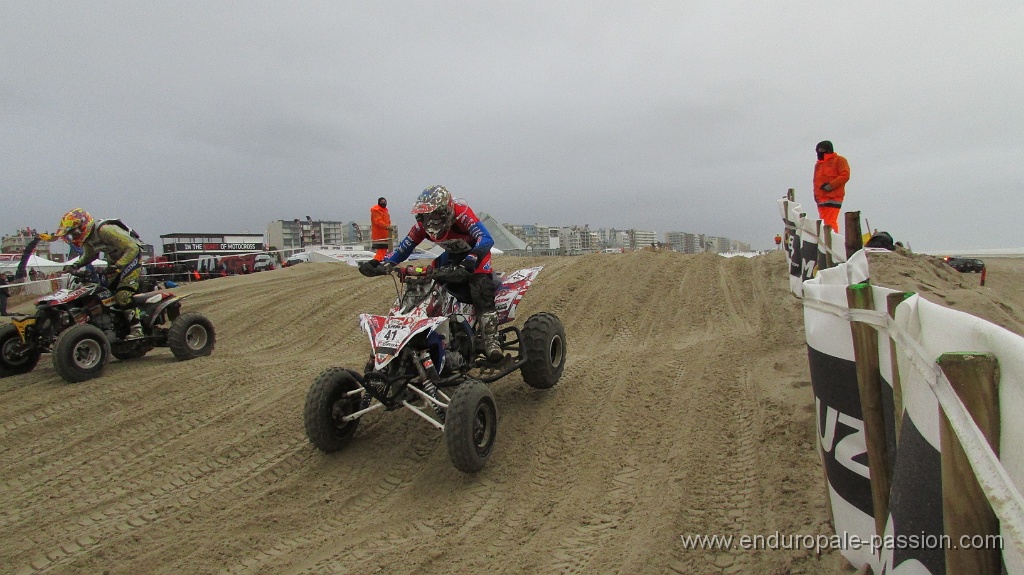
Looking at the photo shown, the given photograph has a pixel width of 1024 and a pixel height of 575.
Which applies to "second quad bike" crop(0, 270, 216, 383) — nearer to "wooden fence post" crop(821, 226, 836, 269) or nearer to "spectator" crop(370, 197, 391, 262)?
"spectator" crop(370, 197, 391, 262)

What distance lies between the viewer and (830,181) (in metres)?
7.98

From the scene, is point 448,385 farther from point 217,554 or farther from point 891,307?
point 891,307

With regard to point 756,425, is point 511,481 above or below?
below

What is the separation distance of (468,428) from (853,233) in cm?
245

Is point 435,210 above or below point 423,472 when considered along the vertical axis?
above

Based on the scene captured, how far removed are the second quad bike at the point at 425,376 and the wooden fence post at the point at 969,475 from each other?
109 inches

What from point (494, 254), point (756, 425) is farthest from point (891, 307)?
point (494, 254)

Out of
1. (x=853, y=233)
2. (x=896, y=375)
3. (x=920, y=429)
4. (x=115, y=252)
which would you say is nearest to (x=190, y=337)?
(x=115, y=252)

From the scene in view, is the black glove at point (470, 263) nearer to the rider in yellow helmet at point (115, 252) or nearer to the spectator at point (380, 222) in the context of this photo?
the rider in yellow helmet at point (115, 252)

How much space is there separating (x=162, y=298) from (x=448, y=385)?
544 cm

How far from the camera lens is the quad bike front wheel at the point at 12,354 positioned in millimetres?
6637

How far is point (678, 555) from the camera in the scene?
2773 mm

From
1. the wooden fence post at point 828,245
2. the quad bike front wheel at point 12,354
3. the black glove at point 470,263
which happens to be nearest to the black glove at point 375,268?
the black glove at point 470,263

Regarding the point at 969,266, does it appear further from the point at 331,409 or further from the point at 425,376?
the point at 331,409
